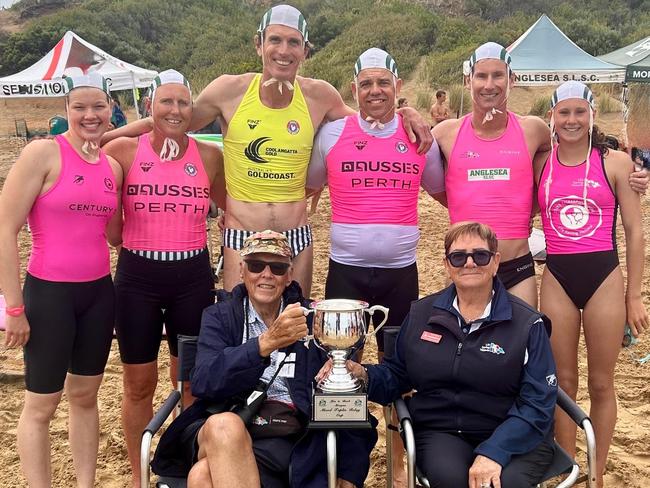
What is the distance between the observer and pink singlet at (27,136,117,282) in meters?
2.65

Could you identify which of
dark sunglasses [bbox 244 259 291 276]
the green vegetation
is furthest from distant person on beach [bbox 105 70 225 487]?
the green vegetation

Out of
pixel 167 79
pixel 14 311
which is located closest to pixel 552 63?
pixel 167 79

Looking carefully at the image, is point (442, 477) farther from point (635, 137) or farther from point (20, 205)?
point (635, 137)

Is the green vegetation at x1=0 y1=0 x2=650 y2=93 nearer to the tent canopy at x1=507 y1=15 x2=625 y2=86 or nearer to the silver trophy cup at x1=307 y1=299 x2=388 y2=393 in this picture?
the tent canopy at x1=507 y1=15 x2=625 y2=86

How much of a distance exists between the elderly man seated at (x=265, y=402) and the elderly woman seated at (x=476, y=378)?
10.4 inches

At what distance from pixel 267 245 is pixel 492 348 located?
0.99m

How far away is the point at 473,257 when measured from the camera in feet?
8.19

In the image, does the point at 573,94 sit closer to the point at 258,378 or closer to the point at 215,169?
the point at 215,169

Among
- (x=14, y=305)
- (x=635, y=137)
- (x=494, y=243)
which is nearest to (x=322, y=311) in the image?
(x=494, y=243)

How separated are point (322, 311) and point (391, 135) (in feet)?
3.87

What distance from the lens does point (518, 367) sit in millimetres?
2410

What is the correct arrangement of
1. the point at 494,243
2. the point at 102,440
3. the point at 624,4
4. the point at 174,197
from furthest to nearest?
the point at 624,4
the point at 102,440
the point at 174,197
the point at 494,243

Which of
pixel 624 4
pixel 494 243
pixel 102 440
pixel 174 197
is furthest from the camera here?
pixel 624 4

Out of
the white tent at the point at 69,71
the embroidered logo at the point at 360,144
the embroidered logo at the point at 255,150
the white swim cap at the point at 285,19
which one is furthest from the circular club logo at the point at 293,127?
the white tent at the point at 69,71
